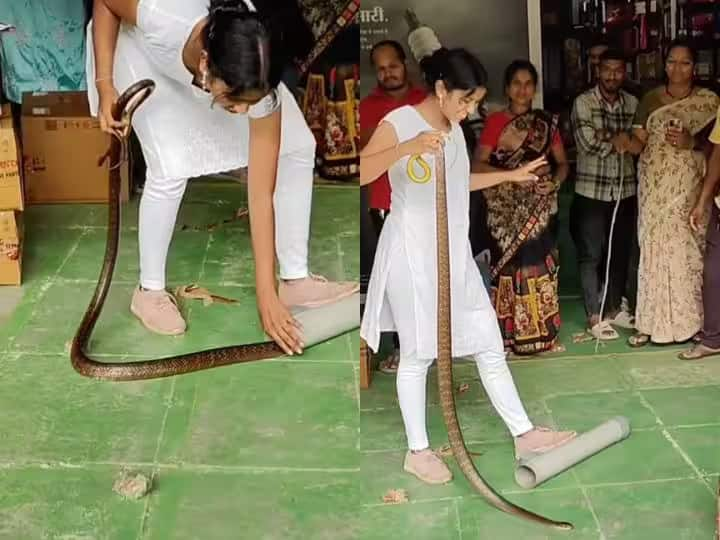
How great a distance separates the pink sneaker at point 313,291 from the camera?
6.40 feet

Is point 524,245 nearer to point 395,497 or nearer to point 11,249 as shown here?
point 395,497

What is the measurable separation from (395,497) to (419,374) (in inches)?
7.7

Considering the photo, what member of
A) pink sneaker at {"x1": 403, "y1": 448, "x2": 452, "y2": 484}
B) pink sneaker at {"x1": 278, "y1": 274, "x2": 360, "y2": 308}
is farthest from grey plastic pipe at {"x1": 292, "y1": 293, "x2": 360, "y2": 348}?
pink sneaker at {"x1": 403, "y1": 448, "x2": 452, "y2": 484}

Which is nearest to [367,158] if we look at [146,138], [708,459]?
[146,138]

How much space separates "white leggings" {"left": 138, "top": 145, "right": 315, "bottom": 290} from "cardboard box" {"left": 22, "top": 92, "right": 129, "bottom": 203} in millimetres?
54

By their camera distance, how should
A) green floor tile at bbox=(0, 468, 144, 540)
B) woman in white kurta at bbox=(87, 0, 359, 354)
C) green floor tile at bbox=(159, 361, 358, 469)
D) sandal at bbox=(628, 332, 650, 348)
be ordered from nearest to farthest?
woman in white kurta at bbox=(87, 0, 359, 354) < green floor tile at bbox=(0, 468, 144, 540) < green floor tile at bbox=(159, 361, 358, 469) < sandal at bbox=(628, 332, 650, 348)

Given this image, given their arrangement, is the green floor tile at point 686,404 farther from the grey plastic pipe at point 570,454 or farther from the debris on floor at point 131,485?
the debris on floor at point 131,485

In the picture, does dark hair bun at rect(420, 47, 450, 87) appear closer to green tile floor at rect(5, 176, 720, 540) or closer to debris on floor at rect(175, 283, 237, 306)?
green tile floor at rect(5, 176, 720, 540)

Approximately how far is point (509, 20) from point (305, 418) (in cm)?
70

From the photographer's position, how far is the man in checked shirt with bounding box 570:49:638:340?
6.59ft

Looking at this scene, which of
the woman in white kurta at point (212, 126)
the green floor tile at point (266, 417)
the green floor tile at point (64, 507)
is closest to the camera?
the woman in white kurta at point (212, 126)

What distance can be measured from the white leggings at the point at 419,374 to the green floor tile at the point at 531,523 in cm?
11

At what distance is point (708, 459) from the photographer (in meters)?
2.00

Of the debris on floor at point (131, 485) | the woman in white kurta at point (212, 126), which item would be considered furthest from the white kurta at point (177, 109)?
the debris on floor at point (131, 485)
